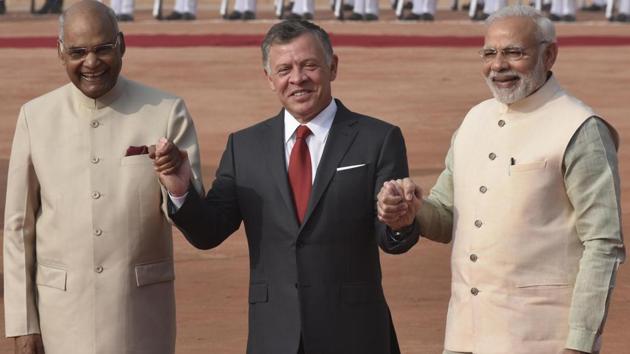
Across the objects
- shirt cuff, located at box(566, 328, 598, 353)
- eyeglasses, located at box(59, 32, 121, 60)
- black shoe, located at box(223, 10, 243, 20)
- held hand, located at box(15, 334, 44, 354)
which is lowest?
black shoe, located at box(223, 10, 243, 20)

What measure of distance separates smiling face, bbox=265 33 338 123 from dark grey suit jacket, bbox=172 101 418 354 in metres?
0.14

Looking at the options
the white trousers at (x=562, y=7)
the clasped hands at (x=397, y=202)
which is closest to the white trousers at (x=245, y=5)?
the white trousers at (x=562, y=7)

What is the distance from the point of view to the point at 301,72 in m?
4.86

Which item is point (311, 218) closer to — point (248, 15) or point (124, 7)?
point (124, 7)

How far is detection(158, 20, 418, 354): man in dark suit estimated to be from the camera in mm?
4891

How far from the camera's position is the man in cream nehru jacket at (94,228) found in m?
5.10

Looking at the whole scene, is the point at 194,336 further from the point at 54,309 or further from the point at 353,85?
the point at 353,85

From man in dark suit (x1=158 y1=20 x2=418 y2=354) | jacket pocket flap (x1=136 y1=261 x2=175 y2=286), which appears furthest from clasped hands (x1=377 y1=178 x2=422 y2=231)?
jacket pocket flap (x1=136 y1=261 x2=175 y2=286)

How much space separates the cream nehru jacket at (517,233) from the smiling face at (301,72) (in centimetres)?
47

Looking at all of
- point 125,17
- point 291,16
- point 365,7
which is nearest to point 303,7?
point 291,16

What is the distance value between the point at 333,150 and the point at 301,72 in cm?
25

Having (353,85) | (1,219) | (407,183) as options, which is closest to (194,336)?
(1,219)

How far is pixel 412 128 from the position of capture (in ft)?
51.9

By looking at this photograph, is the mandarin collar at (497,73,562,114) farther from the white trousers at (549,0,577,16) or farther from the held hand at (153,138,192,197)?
the white trousers at (549,0,577,16)
